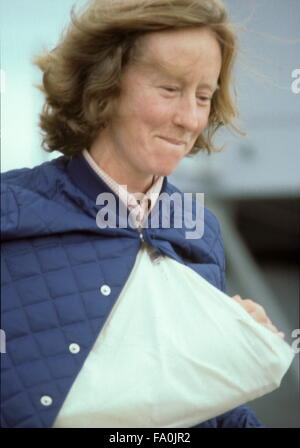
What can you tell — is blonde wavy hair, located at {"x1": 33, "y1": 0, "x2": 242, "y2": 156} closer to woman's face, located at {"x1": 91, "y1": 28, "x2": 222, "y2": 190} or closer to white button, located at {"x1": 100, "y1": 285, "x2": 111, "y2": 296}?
woman's face, located at {"x1": 91, "y1": 28, "x2": 222, "y2": 190}

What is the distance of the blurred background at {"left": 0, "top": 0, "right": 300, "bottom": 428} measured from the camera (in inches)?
60.4

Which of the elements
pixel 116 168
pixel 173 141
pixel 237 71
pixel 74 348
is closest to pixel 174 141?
pixel 173 141

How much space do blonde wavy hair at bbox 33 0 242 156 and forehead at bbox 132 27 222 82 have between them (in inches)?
0.5

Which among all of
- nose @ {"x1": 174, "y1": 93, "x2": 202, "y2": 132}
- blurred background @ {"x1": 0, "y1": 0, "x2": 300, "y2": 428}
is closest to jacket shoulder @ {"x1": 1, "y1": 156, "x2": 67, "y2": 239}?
blurred background @ {"x1": 0, "y1": 0, "x2": 300, "y2": 428}

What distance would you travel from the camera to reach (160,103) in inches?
53.8

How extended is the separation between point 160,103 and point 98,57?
0.45 feet

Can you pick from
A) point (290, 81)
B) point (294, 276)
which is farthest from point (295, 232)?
point (290, 81)

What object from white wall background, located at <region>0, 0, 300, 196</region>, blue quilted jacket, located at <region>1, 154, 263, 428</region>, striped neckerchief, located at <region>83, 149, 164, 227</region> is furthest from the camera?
white wall background, located at <region>0, 0, 300, 196</region>

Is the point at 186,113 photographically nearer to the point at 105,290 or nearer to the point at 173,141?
the point at 173,141

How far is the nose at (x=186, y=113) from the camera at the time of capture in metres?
1.38

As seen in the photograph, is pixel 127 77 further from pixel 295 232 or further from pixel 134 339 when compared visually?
pixel 295 232

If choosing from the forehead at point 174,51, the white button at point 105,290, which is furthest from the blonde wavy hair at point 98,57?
the white button at point 105,290

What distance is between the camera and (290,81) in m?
1.74
